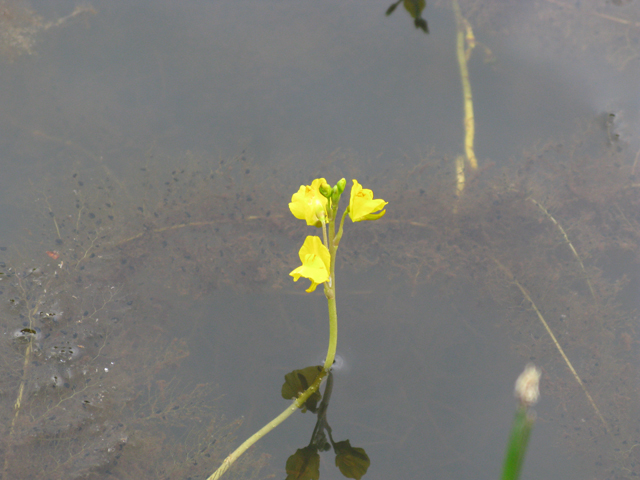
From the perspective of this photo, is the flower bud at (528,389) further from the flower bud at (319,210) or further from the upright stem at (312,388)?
the upright stem at (312,388)

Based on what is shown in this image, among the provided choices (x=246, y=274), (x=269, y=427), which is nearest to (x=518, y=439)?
(x=269, y=427)

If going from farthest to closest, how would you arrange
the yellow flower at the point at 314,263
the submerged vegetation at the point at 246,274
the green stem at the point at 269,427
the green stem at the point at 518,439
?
the submerged vegetation at the point at 246,274 → the green stem at the point at 269,427 → the yellow flower at the point at 314,263 → the green stem at the point at 518,439

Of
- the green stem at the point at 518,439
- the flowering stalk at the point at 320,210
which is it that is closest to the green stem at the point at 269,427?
the flowering stalk at the point at 320,210

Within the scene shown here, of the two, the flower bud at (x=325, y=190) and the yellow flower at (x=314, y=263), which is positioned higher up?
the flower bud at (x=325, y=190)

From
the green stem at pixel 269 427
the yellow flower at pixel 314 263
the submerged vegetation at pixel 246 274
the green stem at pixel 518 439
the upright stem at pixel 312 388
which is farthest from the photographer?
the submerged vegetation at pixel 246 274

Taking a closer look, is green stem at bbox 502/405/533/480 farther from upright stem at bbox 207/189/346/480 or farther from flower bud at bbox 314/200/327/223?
upright stem at bbox 207/189/346/480

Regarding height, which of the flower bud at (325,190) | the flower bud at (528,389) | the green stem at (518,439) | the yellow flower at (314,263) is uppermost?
the flower bud at (528,389)
